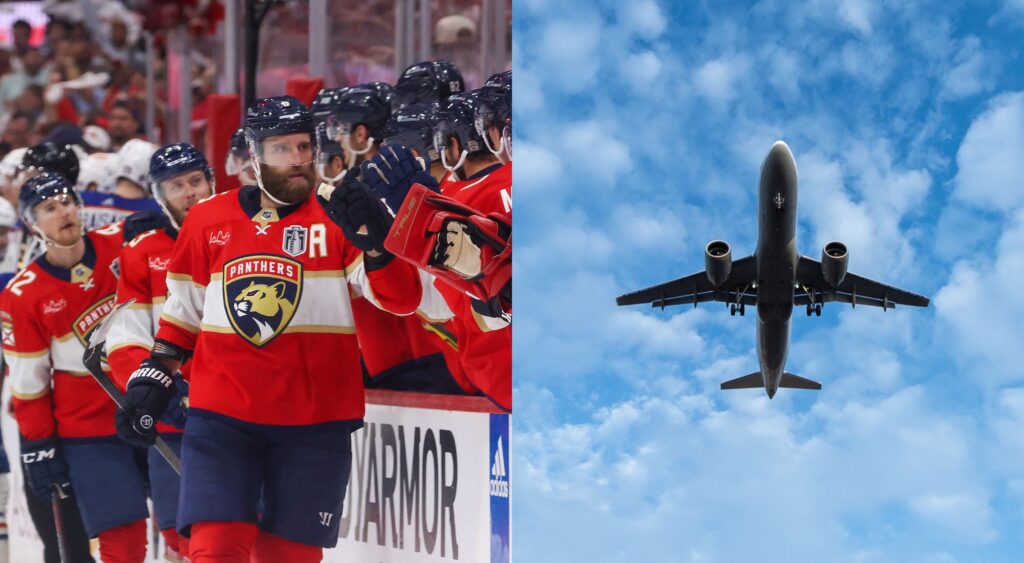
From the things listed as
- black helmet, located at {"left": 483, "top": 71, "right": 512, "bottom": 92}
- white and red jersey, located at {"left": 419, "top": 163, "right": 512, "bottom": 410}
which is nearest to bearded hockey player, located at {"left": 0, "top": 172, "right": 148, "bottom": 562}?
white and red jersey, located at {"left": 419, "top": 163, "right": 512, "bottom": 410}

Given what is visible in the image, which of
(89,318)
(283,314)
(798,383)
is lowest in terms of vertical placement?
(798,383)

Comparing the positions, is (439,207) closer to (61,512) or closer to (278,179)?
(278,179)

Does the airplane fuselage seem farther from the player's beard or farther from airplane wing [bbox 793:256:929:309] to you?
the player's beard

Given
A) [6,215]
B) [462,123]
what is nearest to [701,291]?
[462,123]

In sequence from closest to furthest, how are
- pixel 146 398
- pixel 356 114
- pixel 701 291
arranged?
pixel 701 291
pixel 146 398
pixel 356 114

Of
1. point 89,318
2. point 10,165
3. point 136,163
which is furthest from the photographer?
point 10,165

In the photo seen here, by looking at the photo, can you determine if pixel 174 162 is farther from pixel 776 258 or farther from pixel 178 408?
pixel 776 258

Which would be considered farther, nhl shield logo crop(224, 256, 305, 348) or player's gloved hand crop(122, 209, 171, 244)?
player's gloved hand crop(122, 209, 171, 244)

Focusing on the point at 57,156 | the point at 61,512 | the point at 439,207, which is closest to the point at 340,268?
the point at 439,207
